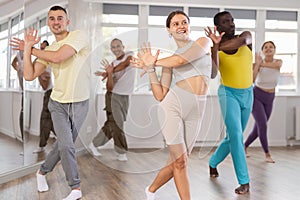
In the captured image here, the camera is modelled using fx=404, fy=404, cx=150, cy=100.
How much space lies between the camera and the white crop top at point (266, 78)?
14.1 feet

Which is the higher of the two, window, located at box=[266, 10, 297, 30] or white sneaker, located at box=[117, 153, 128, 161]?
window, located at box=[266, 10, 297, 30]

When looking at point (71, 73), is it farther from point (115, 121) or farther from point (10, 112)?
point (10, 112)

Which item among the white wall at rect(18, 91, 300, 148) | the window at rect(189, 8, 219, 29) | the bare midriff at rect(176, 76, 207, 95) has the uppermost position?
the window at rect(189, 8, 219, 29)

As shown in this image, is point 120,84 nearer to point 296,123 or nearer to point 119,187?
point 119,187

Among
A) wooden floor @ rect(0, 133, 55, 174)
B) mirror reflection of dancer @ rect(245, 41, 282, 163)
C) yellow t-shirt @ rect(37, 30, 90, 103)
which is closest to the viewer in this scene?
yellow t-shirt @ rect(37, 30, 90, 103)

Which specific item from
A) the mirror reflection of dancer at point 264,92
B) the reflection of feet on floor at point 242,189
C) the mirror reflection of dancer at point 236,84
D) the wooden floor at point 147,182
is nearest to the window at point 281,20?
the mirror reflection of dancer at point 264,92

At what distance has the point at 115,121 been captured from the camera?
1961 millimetres

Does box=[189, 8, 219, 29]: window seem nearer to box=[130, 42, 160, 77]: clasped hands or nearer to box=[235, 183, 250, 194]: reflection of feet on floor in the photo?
box=[235, 183, 250, 194]: reflection of feet on floor

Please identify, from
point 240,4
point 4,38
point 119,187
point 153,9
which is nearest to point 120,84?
→ point 119,187

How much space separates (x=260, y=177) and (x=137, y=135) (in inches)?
62.9

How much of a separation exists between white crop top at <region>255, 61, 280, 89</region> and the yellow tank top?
1582 mm

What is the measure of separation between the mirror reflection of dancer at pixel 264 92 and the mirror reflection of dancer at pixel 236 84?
1347 millimetres

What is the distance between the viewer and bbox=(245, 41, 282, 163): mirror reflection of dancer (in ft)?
13.4

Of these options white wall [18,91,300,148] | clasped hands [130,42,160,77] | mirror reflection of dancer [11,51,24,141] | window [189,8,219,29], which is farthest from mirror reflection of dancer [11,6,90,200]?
window [189,8,219,29]
